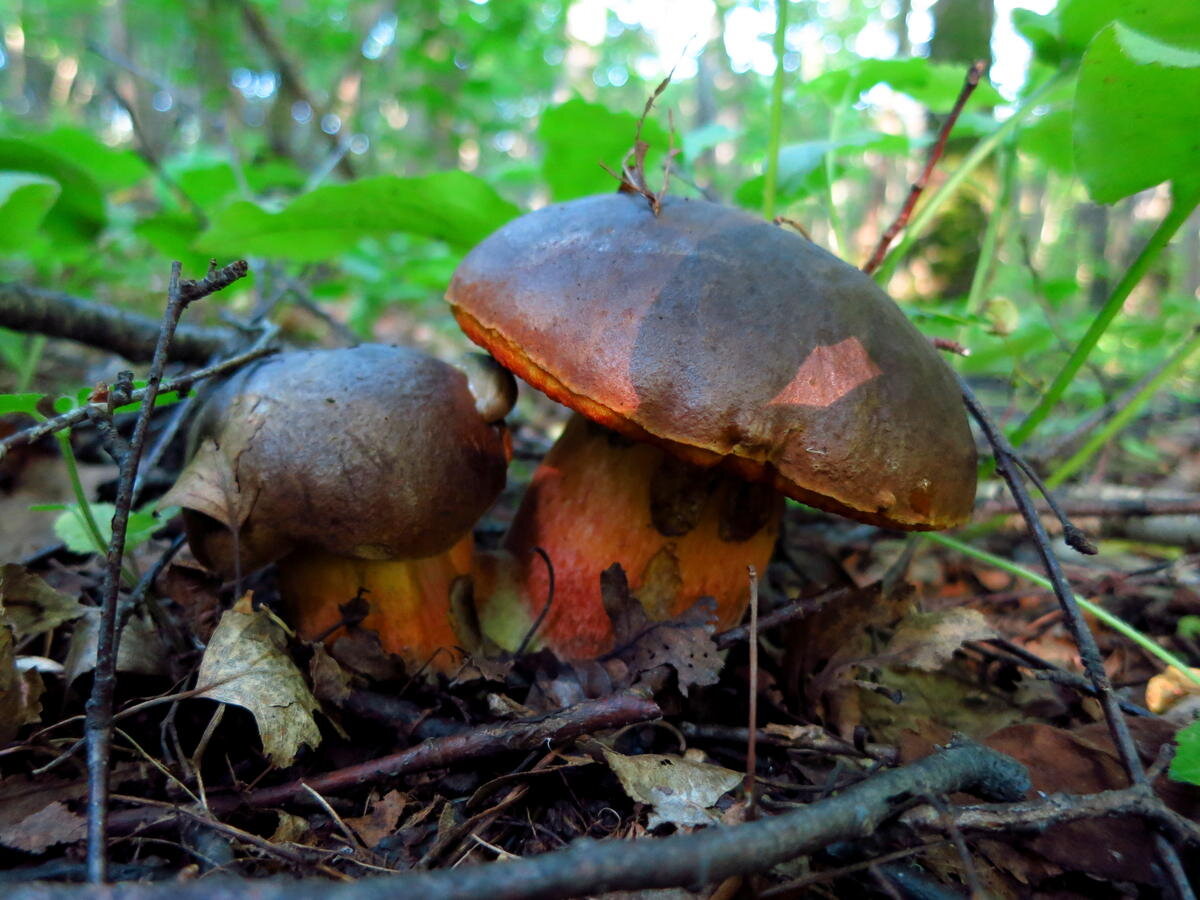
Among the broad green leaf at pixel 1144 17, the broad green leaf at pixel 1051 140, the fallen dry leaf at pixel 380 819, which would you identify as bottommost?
the fallen dry leaf at pixel 380 819

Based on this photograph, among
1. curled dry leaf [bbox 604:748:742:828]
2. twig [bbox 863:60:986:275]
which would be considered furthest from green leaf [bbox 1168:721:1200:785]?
twig [bbox 863:60:986:275]

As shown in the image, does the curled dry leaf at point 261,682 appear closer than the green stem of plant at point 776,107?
Yes

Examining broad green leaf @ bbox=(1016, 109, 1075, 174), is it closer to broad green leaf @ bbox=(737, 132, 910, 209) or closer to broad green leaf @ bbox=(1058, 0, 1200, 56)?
broad green leaf @ bbox=(737, 132, 910, 209)

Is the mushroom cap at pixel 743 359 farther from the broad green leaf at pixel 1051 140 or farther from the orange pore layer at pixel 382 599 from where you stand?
the broad green leaf at pixel 1051 140

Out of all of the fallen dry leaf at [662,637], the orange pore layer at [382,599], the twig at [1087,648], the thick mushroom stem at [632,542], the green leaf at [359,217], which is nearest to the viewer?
the twig at [1087,648]

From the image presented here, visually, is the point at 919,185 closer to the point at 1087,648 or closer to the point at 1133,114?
the point at 1133,114

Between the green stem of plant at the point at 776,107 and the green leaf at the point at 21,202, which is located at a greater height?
the green stem of plant at the point at 776,107

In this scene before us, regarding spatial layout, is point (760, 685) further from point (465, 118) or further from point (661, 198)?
point (465, 118)

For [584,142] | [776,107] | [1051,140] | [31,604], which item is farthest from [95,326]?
[1051,140]

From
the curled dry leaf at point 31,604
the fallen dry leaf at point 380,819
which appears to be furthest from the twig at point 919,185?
the curled dry leaf at point 31,604
